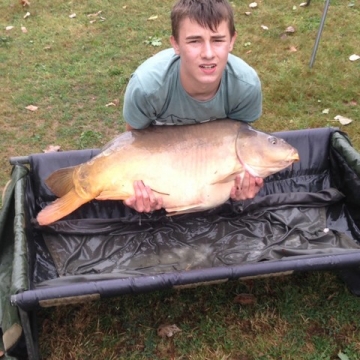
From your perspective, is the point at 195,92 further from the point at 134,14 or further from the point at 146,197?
the point at 134,14

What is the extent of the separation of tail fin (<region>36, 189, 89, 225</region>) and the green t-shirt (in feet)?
1.36

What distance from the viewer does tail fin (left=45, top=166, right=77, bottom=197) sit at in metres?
2.20

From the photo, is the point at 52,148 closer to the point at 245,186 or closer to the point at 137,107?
the point at 137,107

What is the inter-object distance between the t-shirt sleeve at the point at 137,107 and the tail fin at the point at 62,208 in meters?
0.41

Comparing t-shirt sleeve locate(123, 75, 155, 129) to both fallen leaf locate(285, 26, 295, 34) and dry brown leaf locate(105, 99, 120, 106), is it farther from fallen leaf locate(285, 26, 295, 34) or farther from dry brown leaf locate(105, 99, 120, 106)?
fallen leaf locate(285, 26, 295, 34)

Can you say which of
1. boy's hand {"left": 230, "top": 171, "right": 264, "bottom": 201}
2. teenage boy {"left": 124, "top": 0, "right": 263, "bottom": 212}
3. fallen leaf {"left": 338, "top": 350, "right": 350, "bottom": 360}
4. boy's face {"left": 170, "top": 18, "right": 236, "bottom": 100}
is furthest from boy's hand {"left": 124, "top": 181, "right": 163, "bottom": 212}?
fallen leaf {"left": 338, "top": 350, "right": 350, "bottom": 360}

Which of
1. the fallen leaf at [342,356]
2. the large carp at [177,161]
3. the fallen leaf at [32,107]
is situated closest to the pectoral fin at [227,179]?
the large carp at [177,161]

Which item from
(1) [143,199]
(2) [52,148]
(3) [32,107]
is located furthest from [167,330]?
(3) [32,107]

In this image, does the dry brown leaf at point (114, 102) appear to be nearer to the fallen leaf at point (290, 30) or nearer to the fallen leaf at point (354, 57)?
the fallen leaf at point (290, 30)

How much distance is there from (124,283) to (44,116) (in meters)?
2.16

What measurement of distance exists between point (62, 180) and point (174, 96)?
63cm

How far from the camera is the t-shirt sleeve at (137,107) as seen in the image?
2207 millimetres

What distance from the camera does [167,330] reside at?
2129mm

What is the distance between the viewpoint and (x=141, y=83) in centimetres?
220
